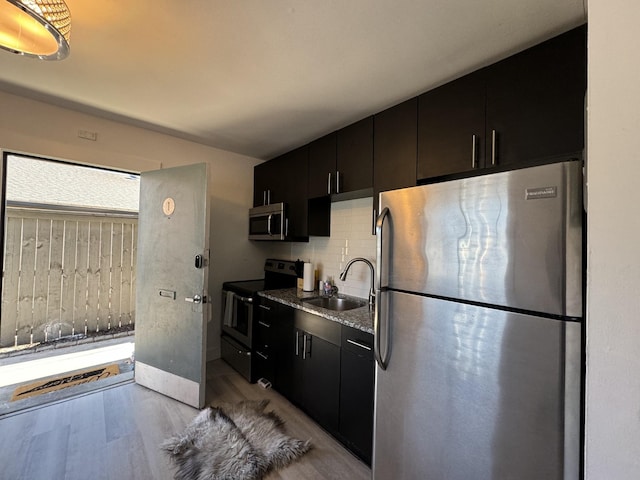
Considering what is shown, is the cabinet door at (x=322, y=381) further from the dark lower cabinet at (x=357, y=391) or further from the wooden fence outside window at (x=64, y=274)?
the wooden fence outside window at (x=64, y=274)

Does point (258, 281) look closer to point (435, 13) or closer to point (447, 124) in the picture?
point (447, 124)

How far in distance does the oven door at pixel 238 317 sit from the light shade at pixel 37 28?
211cm

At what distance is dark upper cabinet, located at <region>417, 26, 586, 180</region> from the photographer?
3.81 ft

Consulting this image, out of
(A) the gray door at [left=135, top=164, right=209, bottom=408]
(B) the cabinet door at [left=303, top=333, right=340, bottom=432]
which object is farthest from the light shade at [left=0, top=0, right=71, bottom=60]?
(B) the cabinet door at [left=303, top=333, right=340, bottom=432]

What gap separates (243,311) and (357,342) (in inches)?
59.3

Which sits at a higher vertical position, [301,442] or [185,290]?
[185,290]

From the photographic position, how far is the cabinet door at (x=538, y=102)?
1147 mm

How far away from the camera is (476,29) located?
1.25 metres

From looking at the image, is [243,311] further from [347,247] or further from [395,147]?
[395,147]

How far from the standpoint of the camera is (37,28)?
1.07 m

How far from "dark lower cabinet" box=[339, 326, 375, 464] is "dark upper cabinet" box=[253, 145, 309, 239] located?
1.26 meters

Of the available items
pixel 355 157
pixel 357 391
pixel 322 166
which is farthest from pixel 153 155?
pixel 357 391

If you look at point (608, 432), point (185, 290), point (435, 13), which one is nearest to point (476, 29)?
point (435, 13)

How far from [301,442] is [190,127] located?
2.82 meters
